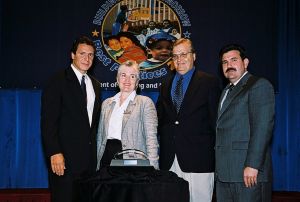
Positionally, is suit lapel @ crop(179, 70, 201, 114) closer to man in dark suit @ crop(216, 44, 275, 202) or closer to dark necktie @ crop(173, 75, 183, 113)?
dark necktie @ crop(173, 75, 183, 113)

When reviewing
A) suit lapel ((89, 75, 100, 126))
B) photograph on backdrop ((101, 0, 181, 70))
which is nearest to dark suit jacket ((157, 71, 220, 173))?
suit lapel ((89, 75, 100, 126))

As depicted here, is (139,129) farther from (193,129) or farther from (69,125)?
(69,125)

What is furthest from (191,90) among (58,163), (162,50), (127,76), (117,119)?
(162,50)

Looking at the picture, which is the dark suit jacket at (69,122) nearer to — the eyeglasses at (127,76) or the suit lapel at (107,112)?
the suit lapel at (107,112)

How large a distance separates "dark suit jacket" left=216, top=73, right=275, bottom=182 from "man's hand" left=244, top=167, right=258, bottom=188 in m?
0.03

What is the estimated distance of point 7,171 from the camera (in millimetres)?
5270

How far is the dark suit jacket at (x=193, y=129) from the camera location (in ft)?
11.1

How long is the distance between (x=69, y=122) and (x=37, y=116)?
82.7 inches

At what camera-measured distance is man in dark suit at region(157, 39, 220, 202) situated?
3365 mm

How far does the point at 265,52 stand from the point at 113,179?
11.1 ft

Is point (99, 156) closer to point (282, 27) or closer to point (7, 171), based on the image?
point (7, 171)

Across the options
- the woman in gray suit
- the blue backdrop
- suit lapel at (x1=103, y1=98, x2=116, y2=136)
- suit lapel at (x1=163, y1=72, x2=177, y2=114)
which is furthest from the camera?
the blue backdrop

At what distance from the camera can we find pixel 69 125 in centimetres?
337

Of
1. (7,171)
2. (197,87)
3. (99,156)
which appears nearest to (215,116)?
(197,87)
